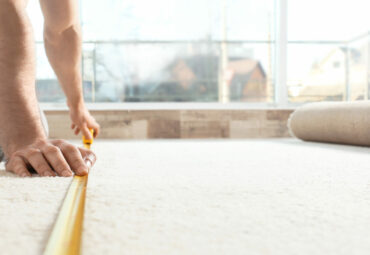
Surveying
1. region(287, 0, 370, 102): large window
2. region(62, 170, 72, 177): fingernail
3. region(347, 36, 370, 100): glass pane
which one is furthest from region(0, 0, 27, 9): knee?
region(347, 36, 370, 100): glass pane

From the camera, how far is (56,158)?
34.3 inches

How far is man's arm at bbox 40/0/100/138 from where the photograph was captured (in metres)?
1.49

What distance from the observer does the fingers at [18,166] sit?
86cm

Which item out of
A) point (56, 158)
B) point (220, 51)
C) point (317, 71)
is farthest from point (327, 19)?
point (56, 158)

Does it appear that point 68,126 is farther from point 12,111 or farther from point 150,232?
point 150,232

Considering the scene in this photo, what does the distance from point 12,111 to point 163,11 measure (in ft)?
7.62

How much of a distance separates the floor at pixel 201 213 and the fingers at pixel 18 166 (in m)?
0.02

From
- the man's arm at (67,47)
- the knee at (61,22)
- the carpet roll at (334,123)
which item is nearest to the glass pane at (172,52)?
the carpet roll at (334,123)

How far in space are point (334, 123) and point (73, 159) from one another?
160cm

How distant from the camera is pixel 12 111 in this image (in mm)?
981

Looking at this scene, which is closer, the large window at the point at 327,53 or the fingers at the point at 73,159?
the fingers at the point at 73,159

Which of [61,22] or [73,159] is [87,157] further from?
[61,22]

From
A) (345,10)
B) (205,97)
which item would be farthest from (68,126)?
(345,10)

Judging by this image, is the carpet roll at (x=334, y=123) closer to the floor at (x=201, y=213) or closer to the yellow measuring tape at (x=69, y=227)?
the floor at (x=201, y=213)
